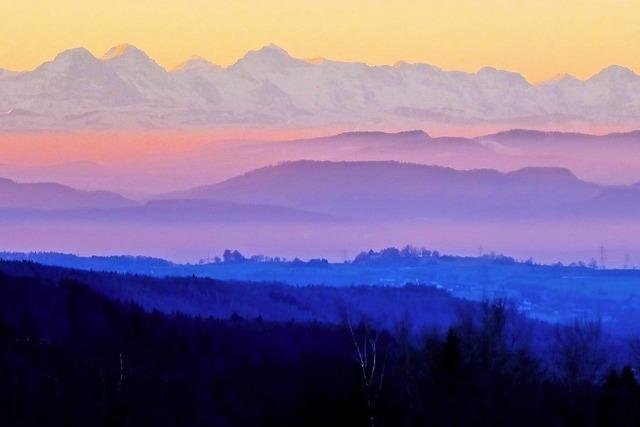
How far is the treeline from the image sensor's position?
208ft

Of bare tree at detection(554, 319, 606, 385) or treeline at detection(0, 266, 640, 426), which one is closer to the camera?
treeline at detection(0, 266, 640, 426)

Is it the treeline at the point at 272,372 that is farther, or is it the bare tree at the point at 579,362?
the bare tree at the point at 579,362

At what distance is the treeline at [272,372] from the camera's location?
208 feet

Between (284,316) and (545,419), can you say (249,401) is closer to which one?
(545,419)

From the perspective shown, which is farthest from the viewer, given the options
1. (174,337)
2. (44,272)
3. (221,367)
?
(44,272)

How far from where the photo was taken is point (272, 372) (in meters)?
132

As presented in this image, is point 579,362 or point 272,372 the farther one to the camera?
point 272,372

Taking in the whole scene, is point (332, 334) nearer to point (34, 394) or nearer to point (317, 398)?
point (34, 394)

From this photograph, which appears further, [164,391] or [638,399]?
[164,391]

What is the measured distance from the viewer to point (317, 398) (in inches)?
2169

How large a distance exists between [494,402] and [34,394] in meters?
42.4

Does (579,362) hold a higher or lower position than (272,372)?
higher

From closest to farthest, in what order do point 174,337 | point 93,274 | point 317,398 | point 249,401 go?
point 317,398 < point 249,401 < point 174,337 < point 93,274

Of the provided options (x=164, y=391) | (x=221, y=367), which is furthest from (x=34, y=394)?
(x=221, y=367)
